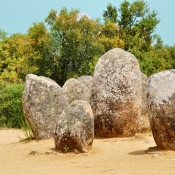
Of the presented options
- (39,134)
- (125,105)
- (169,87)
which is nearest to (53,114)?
(39,134)

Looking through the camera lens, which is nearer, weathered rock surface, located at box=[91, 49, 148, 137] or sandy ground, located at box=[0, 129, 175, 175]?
sandy ground, located at box=[0, 129, 175, 175]

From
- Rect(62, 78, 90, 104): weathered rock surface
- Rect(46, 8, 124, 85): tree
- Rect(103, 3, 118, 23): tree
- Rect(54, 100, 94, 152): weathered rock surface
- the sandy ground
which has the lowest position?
the sandy ground

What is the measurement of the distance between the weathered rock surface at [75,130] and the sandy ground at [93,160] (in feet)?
0.87

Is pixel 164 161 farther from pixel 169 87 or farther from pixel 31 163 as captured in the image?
pixel 31 163

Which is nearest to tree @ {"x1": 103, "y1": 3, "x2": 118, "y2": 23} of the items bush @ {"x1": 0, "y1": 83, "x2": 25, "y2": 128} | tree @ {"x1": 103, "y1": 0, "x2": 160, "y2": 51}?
tree @ {"x1": 103, "y1": 0, "x2": 160, "y2": 51}

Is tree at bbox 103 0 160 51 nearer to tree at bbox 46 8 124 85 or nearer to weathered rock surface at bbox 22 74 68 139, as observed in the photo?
tree at bbox 46 8 124 85

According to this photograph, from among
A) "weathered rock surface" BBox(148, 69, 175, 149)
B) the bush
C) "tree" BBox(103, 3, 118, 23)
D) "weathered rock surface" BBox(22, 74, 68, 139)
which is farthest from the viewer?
"tree" BBox(103, 3, 118, 23)

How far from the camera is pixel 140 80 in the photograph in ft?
49.3

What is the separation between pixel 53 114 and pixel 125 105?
230 cm

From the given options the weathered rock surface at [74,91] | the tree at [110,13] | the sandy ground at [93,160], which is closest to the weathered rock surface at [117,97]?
the sandy ground at [93,160]

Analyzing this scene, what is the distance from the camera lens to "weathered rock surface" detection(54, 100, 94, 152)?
11.6m

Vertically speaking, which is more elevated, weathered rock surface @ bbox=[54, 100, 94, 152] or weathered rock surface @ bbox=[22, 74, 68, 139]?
weathered rock surface @ bbox=[22, 74, 68, 139]

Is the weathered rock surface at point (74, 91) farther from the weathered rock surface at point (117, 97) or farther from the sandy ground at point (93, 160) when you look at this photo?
the sandy ground at point (93, 160)

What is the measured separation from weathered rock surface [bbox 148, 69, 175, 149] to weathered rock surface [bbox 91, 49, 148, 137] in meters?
4.02
